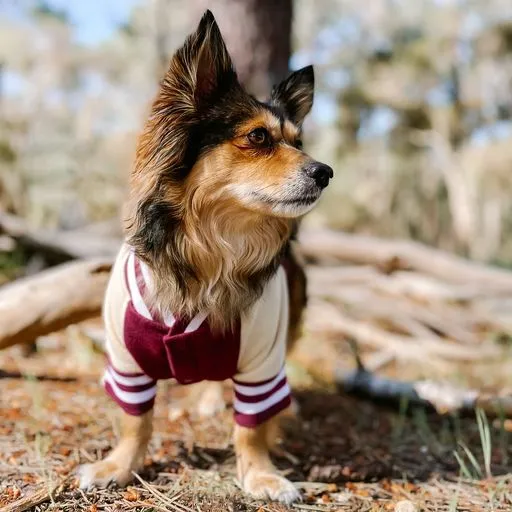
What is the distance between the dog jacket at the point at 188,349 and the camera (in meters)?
2.34

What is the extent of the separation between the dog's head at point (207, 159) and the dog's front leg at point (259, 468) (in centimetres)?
95

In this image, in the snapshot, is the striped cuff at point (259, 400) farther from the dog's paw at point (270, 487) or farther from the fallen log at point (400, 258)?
the fallen log at point (400, 258)

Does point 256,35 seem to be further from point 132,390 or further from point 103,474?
point 103,474

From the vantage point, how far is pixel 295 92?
2.72 m

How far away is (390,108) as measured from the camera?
70.5 feet

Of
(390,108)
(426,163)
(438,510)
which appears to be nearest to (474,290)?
(438,510)

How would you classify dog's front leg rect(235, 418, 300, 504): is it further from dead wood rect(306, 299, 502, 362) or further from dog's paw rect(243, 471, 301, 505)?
dead wood rect(306, 299, 502, 362)

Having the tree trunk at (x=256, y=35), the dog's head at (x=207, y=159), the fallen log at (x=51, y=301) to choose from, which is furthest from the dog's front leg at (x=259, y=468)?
the tree trunk at (x=256, y=35)

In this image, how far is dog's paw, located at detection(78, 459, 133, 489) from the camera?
2346 mm

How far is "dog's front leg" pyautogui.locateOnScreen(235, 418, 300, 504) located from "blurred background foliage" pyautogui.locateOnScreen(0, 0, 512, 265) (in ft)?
29.1

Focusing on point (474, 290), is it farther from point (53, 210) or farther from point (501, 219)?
point (501, 219)

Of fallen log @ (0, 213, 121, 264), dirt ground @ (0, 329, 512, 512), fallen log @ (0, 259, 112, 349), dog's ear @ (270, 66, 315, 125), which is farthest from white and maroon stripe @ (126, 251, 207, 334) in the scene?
fallen log @ (0, 213, 121, 264)

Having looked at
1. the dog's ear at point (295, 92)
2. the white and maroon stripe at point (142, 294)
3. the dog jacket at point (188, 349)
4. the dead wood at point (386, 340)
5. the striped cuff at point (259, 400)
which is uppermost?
the dog's ear at point (295, 92)

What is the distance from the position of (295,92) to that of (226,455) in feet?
5.77
